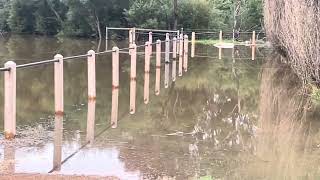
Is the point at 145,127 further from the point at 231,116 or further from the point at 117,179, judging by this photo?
the point at 117,179

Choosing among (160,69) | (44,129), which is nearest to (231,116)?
(44,129)

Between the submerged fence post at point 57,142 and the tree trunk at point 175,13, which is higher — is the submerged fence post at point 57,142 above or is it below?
below

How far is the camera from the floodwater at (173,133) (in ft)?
20.4

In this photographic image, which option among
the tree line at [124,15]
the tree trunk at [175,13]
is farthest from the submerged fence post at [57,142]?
the tree trunk at [175,13]

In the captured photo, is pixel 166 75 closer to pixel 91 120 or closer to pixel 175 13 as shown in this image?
pixel 91 120

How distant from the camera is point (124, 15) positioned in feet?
144

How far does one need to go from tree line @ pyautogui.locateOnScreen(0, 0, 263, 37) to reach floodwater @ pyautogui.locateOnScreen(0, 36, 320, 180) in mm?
25498

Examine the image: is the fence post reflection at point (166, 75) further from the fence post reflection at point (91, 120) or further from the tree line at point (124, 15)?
the tree line at point (124, 15)

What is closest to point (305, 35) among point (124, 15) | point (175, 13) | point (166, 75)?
point (166, 75)

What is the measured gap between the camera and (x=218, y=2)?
47062 mm

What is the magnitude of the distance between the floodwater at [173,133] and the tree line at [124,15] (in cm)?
2550

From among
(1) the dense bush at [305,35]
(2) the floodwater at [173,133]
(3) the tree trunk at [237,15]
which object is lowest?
(2) the floodwater at [173,133]

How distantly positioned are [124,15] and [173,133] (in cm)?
3624

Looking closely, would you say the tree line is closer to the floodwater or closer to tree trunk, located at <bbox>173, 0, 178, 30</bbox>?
tree trunk, located at <bbox>173, 0, 178, 30</bbox>
